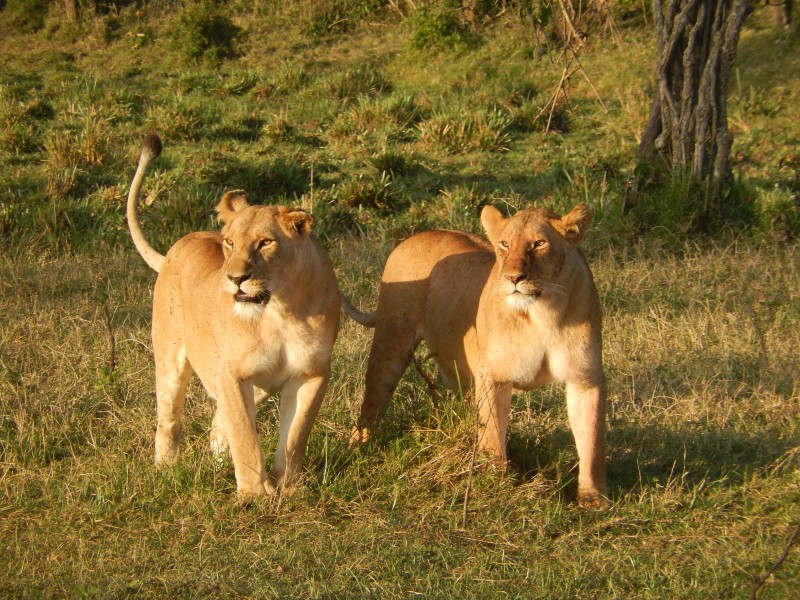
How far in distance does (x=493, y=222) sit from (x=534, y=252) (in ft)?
0.91

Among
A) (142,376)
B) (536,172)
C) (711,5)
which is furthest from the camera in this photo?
(536,172)

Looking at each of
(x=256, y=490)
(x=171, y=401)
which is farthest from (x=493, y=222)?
(x=171, y=401)

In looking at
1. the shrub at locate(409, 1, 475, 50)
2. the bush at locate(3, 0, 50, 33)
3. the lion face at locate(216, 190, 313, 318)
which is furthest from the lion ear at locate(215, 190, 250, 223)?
the bush at locate(3, 0, 50, 33)

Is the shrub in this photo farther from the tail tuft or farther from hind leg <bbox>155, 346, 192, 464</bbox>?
hind leg <bbox>155, 346, 192, 464</bbox>

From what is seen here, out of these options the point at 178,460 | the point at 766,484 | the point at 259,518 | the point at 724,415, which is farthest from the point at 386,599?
the point at 724,415

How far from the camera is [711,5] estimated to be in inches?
273

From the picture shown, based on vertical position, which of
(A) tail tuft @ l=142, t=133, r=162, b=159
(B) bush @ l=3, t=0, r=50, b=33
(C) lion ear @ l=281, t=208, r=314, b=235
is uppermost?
(A) tail tuft @ l=142, t=133, r=162, b=159

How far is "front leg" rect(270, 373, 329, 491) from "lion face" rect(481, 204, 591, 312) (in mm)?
702

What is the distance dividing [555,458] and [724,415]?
0.88 m

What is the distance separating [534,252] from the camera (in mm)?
3330

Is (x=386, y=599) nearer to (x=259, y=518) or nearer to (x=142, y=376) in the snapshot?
(x=259, y=518)

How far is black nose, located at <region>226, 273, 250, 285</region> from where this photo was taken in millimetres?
3225

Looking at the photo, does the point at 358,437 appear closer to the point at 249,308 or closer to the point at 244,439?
the point at 244,439

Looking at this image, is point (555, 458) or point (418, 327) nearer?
point (555, 458)
